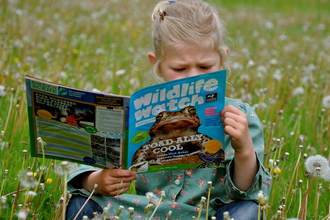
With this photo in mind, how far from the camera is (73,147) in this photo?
5.17ft

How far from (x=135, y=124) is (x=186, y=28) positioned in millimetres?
576

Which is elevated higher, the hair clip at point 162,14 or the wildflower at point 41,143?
the hair clip at point 162,14

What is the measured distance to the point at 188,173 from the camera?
191 centimetres

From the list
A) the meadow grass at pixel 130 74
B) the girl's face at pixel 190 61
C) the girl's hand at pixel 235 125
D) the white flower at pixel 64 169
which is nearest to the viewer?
the white flower at pixel 64 169

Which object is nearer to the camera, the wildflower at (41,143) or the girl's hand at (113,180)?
the wildflower at (41,143)

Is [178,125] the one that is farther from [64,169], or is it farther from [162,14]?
[162,14]

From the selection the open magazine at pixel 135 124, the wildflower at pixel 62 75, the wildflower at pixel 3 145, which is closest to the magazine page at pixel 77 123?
the open magazine at pixel 135 124

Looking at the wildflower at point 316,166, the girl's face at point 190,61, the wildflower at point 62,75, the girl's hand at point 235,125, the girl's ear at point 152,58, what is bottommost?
the wildflower at point 316,166

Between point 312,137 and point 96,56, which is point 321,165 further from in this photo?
point 96,56

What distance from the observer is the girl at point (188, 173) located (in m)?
1.70

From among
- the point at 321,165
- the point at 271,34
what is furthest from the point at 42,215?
the point at 271,34

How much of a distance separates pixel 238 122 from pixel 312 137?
1749 millimetres

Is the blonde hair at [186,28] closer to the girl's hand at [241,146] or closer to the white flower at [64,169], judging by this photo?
the girl's hand at [241,146]

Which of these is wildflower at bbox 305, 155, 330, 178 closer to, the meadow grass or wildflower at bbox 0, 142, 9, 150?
the meadow grass
